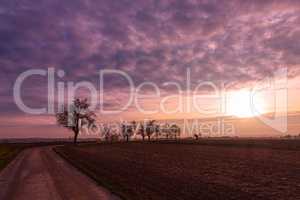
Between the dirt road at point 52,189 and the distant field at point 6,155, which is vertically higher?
the dirt road at point 52,189

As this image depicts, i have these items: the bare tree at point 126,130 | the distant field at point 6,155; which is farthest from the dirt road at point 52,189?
the bare tree at point 126,130

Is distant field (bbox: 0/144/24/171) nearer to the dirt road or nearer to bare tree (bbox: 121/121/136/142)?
the dirt road

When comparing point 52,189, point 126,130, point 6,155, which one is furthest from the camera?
point 126,130

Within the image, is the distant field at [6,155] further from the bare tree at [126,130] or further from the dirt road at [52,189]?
the bare tree at [126,130]

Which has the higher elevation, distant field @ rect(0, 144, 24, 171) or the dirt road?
the dirt road

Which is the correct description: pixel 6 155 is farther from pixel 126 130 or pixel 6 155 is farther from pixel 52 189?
pixel 126 130

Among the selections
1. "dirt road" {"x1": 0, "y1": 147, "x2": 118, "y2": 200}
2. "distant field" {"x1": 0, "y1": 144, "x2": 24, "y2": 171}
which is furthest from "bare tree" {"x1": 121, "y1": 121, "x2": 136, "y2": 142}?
"dirt road" {"x1": 0, "y1": 147, "x2": 118, "y2": 200}

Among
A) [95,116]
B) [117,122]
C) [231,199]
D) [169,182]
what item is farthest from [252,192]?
[117,122]

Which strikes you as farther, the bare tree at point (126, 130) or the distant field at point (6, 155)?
the bare tree at point (126, 130)

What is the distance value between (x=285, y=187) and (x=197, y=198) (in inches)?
238

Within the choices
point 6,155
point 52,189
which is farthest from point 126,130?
point 52,189

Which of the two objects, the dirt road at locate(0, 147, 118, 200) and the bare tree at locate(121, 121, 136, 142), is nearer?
the dirt road at locate(0, 147, 118, 200)

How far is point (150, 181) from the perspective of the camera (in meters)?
21.5

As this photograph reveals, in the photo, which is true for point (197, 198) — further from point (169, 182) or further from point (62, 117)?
point (62, 117)
